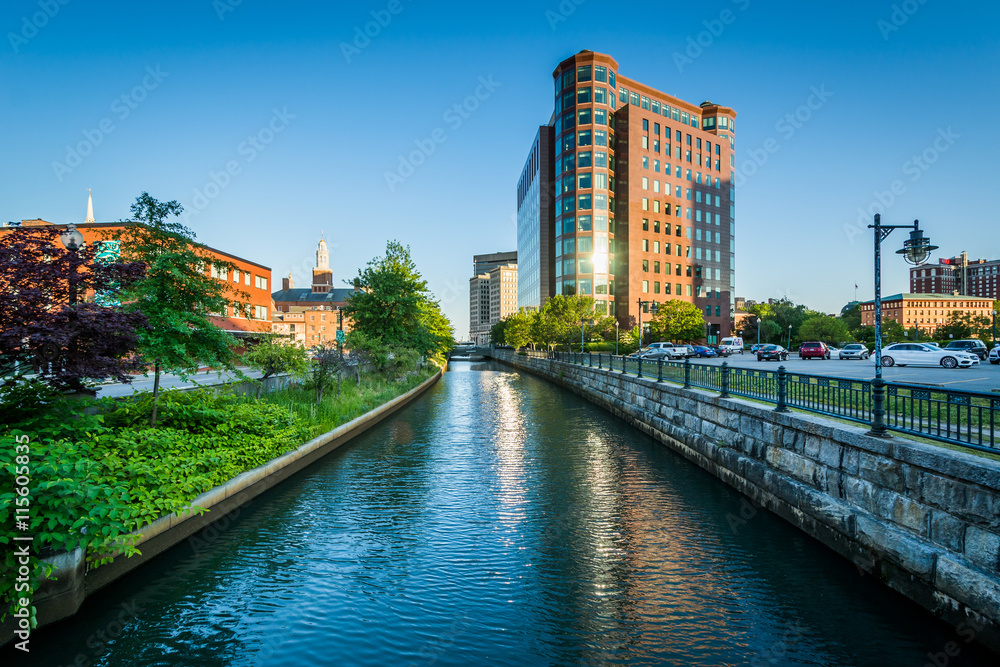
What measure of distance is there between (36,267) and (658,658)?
32.1 feet

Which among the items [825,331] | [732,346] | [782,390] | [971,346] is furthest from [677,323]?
[782,390]

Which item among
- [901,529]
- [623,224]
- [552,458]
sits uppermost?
[623,224]

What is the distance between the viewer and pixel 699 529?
31.3 ft

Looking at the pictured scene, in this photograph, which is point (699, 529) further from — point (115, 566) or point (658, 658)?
point (115, 566)

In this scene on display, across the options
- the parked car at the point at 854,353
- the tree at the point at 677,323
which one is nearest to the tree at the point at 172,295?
the parked car at the point at 854,353

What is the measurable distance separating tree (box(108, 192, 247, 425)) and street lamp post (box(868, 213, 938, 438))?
39.2 ft

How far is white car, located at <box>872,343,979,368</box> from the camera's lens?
28.2 metres

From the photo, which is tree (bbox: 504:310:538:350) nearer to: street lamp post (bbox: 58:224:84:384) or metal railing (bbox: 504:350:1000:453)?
metal railing (bbox: 504:350:1000:453)

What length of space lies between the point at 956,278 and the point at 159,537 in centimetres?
22957

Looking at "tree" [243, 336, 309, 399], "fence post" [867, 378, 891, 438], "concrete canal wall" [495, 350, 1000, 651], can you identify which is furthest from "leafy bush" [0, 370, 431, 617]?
"fence post" [867, 378, 891, 438]

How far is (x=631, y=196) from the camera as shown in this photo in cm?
7681

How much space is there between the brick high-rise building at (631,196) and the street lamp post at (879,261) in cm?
6688

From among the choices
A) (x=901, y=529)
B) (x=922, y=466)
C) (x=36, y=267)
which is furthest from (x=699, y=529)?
(x=36, y=267)

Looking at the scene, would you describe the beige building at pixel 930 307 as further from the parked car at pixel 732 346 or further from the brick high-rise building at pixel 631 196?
the parked car at pixel 732 346
